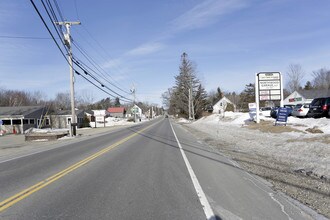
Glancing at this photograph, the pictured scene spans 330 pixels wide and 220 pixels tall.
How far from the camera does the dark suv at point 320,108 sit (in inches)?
1008

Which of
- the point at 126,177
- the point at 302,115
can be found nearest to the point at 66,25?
the point at 302,115

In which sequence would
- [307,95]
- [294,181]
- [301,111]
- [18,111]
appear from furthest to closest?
[307,95], [18,111], [301,111], [294,181]

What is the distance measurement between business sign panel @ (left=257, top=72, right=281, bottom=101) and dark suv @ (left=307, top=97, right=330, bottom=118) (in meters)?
4.02

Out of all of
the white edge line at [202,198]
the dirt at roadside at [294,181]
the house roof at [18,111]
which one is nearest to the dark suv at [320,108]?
the dirt at roadside at [294,181]

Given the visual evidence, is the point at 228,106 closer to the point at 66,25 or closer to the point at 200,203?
the point at 66,25

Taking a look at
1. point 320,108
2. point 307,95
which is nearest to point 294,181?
point 320,108

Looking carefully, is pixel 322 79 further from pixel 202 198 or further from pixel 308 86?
pixel 202 198

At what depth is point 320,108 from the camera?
85.7 feet

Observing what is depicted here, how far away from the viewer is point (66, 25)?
3288cm

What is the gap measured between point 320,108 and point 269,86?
18.4 ft

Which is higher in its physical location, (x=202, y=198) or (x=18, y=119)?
(x=18, y=119)

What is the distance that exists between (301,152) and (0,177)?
1097cm

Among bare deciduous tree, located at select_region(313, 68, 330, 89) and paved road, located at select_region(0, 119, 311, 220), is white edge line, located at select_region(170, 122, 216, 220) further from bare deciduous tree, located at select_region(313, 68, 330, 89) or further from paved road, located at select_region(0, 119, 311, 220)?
bare deciduous tree, located at select_region(313, 68, 330, 89)

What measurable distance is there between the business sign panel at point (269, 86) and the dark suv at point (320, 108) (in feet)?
13.2
